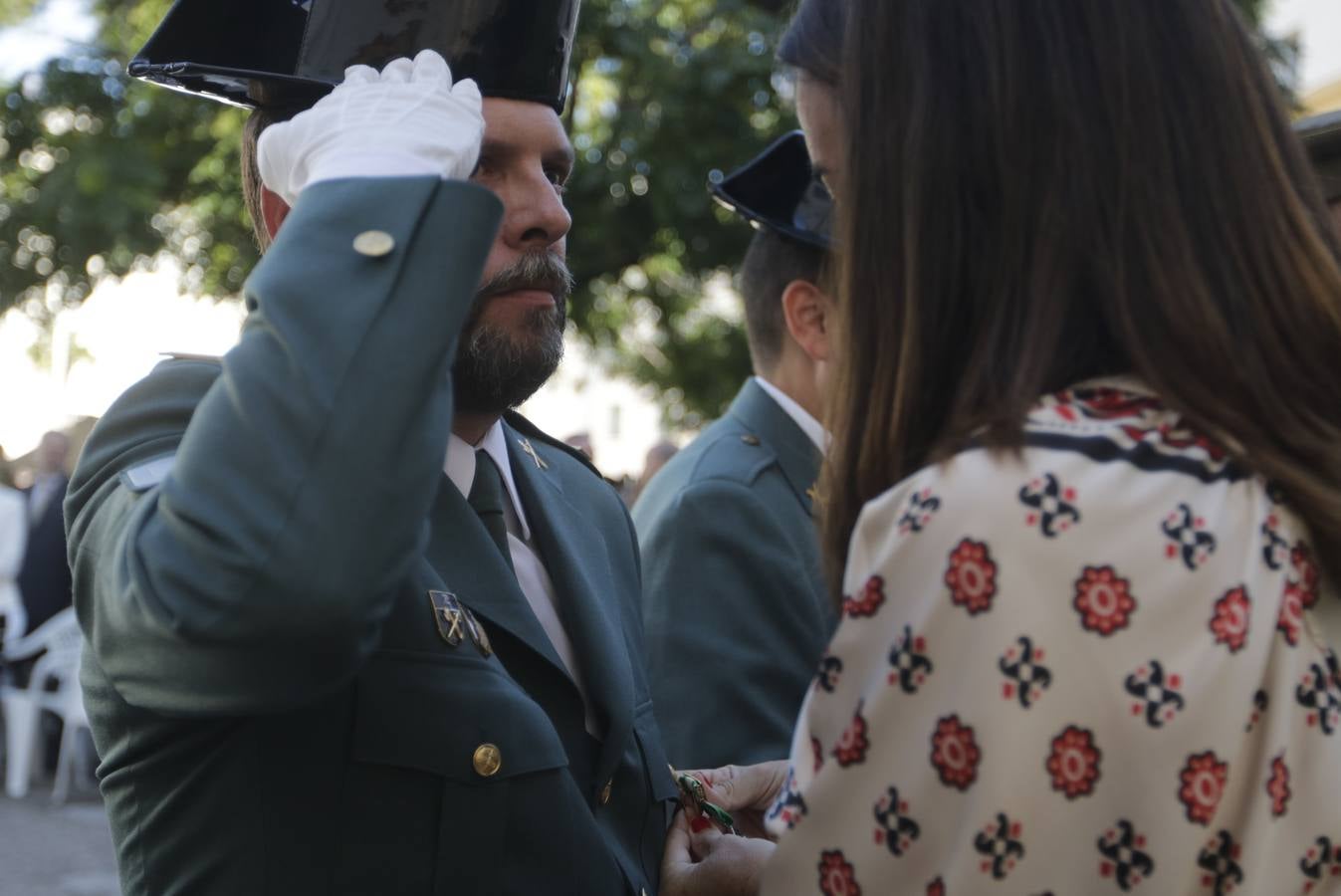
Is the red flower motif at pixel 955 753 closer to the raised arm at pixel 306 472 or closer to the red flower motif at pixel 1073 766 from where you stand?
the red flower motif at pixel 1073 766

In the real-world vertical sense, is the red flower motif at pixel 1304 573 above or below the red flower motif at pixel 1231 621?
above

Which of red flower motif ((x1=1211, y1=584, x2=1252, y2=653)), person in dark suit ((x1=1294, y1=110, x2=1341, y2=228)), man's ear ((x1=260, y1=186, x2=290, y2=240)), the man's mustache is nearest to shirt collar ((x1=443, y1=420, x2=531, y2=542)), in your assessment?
the man's mustache

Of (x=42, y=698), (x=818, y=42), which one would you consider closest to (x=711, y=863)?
(x=818, y=42)

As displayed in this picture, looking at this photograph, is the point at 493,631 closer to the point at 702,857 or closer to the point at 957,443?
the point at 702,857

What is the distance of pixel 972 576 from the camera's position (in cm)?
128

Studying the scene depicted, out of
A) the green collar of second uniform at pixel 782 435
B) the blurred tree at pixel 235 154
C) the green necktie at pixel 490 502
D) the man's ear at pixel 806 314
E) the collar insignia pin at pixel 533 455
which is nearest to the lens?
the green necktie at pixel 490 502

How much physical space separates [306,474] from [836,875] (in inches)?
25.0

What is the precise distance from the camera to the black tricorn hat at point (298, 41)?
1964mm

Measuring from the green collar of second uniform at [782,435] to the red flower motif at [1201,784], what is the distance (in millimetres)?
1806

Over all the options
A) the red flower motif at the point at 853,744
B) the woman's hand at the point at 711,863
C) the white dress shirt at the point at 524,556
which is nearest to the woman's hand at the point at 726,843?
the woman's hand at the point at 711,863

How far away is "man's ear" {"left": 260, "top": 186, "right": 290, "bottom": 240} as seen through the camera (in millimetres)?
2119

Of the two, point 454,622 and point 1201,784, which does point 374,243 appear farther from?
point 1201,784

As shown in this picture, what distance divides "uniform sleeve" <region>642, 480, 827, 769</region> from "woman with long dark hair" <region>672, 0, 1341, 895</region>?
4.07 ft

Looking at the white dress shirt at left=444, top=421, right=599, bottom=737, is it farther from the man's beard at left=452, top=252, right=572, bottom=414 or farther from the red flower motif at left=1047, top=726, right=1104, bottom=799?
the red flower motif at left=1047, top=726, right=1104, bottom=799
